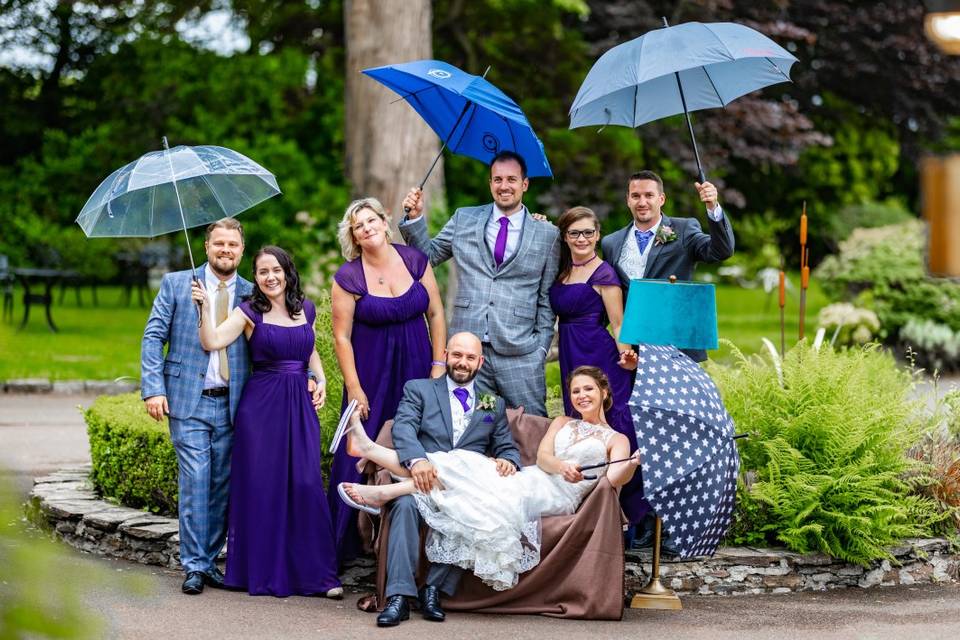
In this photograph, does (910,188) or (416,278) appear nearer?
(416,278)

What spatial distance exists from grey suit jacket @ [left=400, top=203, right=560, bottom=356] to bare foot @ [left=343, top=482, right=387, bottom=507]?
101cm

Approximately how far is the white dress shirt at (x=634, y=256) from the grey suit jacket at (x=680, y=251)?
0.01m

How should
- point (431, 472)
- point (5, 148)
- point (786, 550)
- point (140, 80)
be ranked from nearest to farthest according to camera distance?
point (431, 472) < point (786, 550) < point (140, 80) < point (5, 148)

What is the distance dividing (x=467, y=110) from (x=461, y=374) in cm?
158

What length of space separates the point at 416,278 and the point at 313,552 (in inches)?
58.2

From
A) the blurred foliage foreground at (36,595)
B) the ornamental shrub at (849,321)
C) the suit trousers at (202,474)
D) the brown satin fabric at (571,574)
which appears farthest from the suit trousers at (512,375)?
the ornamental shrub at (849,321)

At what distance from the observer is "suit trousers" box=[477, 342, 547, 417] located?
6211 millimetres

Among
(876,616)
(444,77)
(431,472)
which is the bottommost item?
(876,616)

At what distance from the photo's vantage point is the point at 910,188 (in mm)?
30562

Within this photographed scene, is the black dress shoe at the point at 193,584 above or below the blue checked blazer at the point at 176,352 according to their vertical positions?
below

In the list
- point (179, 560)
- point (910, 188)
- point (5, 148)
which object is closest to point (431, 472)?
point (179, 560)

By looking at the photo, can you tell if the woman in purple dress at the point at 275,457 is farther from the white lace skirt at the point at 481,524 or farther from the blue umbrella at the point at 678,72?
the blue umbrella at the point at 678,72

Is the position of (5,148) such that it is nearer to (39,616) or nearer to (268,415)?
(268,415)

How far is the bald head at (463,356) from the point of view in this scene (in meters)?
5.85
